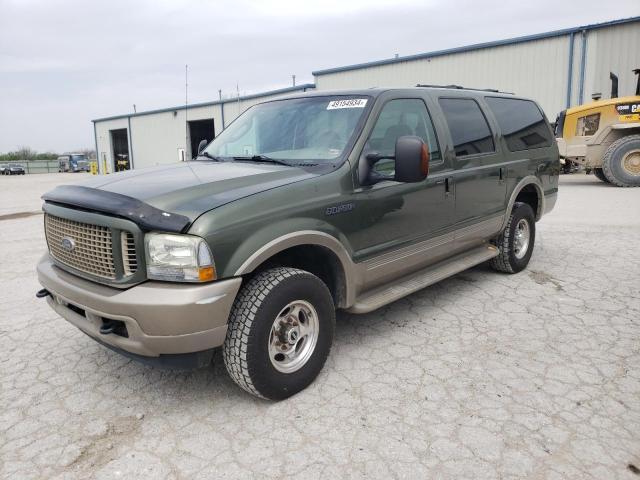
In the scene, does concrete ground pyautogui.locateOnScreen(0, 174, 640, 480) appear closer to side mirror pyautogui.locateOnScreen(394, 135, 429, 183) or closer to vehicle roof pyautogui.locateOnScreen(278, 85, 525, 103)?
side mirror pyautogui.locateOnScreen(394, 135, 429, 183)

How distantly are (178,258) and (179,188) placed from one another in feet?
1.58

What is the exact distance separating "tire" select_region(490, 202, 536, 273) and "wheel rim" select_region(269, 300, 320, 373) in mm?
2943

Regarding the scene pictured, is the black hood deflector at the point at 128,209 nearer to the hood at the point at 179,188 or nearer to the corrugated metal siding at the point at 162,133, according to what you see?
the hood at the point at 179,188

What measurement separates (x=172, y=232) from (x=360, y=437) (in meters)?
1.43

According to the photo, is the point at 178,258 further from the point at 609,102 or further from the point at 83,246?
the point at 609,102

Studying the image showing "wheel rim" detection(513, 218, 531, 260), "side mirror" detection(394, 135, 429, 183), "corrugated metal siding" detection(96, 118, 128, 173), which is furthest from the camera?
"corrugated metal siding" detection(96, 118, 128, 173)

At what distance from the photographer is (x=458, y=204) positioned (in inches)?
168

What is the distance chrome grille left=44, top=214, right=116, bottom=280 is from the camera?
2693mm

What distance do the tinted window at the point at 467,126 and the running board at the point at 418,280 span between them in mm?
958

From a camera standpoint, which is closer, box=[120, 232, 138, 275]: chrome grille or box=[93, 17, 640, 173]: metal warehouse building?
box=[120, 232, 138, 275]: chrome grille

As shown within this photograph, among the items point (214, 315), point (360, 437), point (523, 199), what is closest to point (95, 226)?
point (214, 315)

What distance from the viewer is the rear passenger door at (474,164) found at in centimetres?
429

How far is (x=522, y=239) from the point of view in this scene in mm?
5598

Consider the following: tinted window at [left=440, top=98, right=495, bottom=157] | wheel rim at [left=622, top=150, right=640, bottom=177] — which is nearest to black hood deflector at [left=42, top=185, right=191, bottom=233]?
tinted window at [left=440, top=98, right=495, bottom=157]
